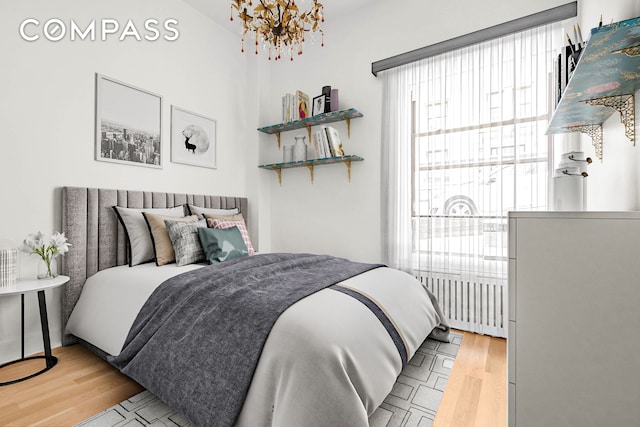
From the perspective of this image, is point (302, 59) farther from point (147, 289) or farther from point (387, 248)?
point (147, 289)

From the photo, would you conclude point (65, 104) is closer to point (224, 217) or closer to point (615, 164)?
point (224, 217)

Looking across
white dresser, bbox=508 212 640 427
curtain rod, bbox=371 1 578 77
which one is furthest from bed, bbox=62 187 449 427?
curtain rod, bbox=371 1 578 77

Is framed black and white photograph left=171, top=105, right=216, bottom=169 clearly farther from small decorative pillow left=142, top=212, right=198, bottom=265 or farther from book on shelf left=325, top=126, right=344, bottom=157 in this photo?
book on shelf left=325, top=126, right=344, bottom=157

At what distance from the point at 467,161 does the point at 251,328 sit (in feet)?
7.25

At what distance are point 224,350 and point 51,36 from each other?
2.58 metres

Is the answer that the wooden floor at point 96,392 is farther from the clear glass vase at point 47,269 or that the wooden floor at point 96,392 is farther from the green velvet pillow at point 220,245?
the green velvet pillow at point 220,245

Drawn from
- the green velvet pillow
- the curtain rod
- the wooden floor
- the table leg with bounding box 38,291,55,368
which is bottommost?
the wooden floor

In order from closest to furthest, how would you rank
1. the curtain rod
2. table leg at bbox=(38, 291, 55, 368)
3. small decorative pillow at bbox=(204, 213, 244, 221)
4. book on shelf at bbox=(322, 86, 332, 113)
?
table leg at bbox=(38, 291, 55, 368) → the curtain rod → small decorative pillow at bbox=(204, 213, 244, 221) → book on shelf at bbox=(322, 86, 332, 113)

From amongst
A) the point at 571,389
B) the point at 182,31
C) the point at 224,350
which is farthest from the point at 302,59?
the point at 571,389

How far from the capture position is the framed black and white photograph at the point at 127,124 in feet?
8.14

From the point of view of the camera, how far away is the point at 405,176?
2867 millimetres

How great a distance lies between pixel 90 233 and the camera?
2318 mm

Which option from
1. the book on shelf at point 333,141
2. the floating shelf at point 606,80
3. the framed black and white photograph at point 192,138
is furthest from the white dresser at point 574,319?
the framed black and white photograph at point 192,138

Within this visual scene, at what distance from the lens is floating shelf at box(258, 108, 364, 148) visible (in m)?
3.04
